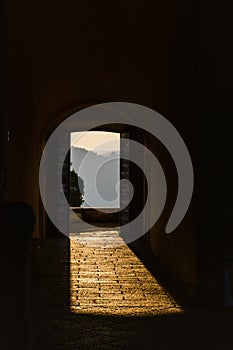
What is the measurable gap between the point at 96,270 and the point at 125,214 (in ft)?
13.8

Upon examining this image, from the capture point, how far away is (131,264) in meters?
7.30

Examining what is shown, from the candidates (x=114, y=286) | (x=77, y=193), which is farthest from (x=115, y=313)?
(x=77, y=193)

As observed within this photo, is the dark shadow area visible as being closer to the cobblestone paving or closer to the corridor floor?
the corridor floor

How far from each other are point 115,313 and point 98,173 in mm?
11582

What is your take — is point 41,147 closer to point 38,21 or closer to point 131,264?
point 131,264

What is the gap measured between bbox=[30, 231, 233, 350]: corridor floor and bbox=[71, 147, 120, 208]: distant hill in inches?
356

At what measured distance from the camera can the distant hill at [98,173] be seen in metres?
16.1

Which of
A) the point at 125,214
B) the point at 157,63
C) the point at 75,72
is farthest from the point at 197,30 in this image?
the point at 125,214

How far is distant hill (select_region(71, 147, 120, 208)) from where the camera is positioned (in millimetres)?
16062

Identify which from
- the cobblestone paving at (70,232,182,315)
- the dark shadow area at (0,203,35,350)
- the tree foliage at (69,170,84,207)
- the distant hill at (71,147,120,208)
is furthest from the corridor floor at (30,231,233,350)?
the distant hill at (71,147,120,208)

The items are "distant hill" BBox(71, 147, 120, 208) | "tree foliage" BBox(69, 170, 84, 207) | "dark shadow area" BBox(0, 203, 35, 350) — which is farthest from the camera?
"distant hill" BBox(71, 147, 120, 208)

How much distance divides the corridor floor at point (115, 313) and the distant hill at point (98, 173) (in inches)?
356

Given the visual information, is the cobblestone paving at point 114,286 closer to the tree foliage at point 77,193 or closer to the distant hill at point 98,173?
the tree foliage at point 77,193

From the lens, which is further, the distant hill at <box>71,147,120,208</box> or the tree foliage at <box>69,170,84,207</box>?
the distant hill at <box>71,147,120,208</box>
